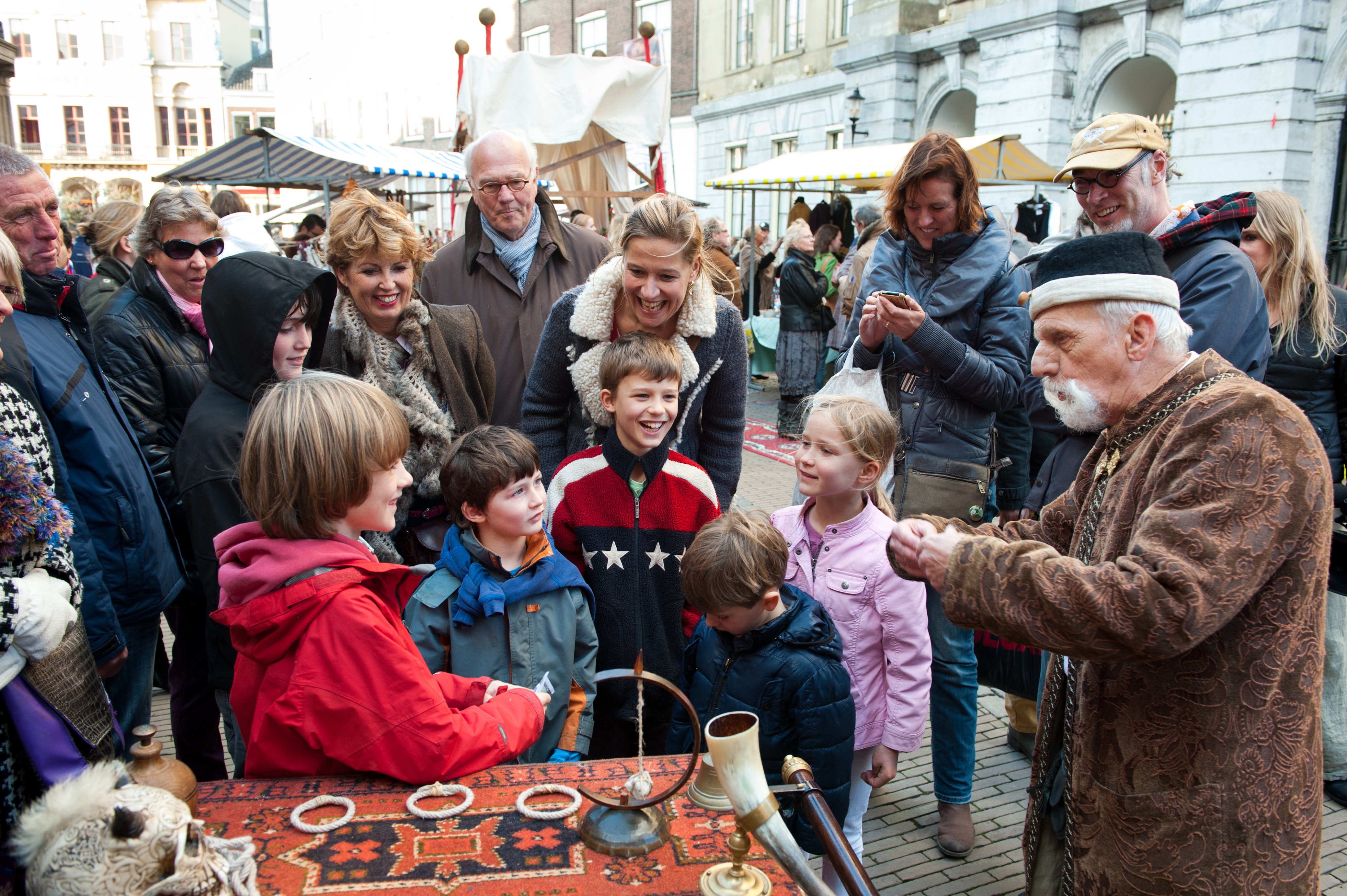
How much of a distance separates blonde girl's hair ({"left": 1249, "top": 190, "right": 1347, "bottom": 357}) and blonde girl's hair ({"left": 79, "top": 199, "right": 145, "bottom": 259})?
209 inches

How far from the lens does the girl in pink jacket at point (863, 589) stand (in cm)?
249

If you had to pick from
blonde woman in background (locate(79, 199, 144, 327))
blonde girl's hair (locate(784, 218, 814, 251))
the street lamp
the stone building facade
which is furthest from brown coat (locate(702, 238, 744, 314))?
the street lamp

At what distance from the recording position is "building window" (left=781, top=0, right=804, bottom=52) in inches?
848

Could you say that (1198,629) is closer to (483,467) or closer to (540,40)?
(483,467)

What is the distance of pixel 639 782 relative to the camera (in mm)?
1540

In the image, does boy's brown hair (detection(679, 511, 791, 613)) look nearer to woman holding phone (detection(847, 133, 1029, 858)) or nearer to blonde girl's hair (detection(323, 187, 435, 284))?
woman holding phone (detection(847, 133, 1029, 858))

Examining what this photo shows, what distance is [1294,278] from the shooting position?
3.37 metres

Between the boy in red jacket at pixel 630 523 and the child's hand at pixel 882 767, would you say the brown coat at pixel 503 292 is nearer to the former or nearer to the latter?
the boy in red jacket at pixel 630 523

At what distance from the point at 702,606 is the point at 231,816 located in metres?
1.09

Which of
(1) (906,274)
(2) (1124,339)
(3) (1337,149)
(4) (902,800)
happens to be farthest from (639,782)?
(3) (1337,149)

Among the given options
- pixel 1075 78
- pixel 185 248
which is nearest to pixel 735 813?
pixel 185 248

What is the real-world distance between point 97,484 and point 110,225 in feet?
9.55

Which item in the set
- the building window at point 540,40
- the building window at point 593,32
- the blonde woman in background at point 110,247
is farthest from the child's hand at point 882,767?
the building window at point 540,40

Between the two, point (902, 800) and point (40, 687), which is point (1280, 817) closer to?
point (902, 800)
